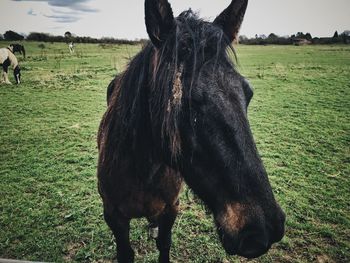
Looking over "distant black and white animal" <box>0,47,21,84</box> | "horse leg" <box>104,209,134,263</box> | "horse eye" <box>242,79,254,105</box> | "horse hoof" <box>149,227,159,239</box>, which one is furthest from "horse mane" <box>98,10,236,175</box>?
"distant black and white animal" <box>0,47,21,84</box>

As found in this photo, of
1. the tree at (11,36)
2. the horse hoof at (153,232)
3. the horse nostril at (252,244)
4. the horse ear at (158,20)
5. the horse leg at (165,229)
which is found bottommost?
the horse hoof at (153,232)

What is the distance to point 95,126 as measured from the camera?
823 centimetres

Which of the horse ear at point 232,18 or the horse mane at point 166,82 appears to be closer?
the horse mane at point 166,82

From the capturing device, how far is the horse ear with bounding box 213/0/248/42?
1.83 metres

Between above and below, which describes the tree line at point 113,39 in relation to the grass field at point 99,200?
above

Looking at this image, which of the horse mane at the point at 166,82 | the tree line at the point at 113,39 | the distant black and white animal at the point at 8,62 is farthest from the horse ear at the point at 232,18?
the tree line at the point at 113,39

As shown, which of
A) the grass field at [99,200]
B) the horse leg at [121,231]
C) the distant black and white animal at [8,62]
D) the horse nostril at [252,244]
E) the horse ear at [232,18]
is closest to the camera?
the horse nostril at [252,244]

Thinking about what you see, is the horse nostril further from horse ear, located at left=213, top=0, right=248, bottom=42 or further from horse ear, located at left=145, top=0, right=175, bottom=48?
horse ear, located at left=213, top=0, right=248, bottom=42

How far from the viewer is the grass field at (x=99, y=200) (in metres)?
3.62

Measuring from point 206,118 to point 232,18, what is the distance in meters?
0.91

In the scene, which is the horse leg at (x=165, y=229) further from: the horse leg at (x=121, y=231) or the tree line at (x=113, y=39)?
the tree line at (x=113, y=39)

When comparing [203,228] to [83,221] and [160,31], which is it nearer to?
[83,221]

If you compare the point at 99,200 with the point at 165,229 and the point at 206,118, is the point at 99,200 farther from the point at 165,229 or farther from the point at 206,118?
the point at 206,118

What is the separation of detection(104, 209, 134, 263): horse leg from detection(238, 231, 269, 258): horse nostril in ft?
5.22
